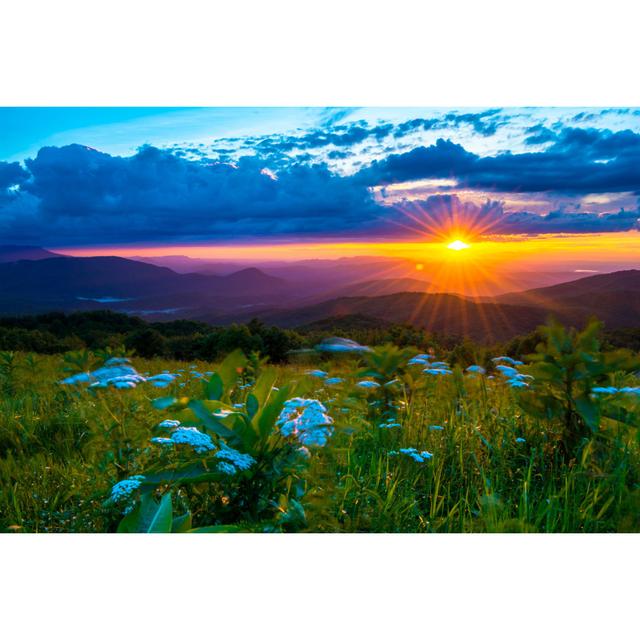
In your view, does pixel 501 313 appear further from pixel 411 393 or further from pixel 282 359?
pixel 282 359

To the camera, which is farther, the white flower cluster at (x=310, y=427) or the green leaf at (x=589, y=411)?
the green leaf at (x=589, y=411)

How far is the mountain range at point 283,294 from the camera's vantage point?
3.73 m

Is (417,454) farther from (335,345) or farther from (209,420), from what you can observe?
(335,345)

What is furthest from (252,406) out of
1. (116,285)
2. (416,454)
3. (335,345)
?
(116,285)

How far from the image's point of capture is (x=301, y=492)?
1912mm

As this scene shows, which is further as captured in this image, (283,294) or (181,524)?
(283,294)

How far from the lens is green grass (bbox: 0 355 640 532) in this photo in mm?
2082

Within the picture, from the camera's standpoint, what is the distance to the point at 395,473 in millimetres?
2420

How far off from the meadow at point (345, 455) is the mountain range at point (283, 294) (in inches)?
28.5

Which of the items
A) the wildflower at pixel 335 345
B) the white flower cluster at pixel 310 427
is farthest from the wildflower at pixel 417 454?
the wildflower at pixel 335 345

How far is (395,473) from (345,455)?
1.06 ft

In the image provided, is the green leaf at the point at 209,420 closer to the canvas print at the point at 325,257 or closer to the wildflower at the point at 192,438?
the wildflower at the point at 192,438

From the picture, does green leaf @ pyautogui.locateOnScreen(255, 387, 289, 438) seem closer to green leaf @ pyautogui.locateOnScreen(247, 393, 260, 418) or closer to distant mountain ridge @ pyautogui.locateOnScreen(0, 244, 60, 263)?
green leaf @ pyautogui.locateOnScreen(247, 393, 260, 418)
